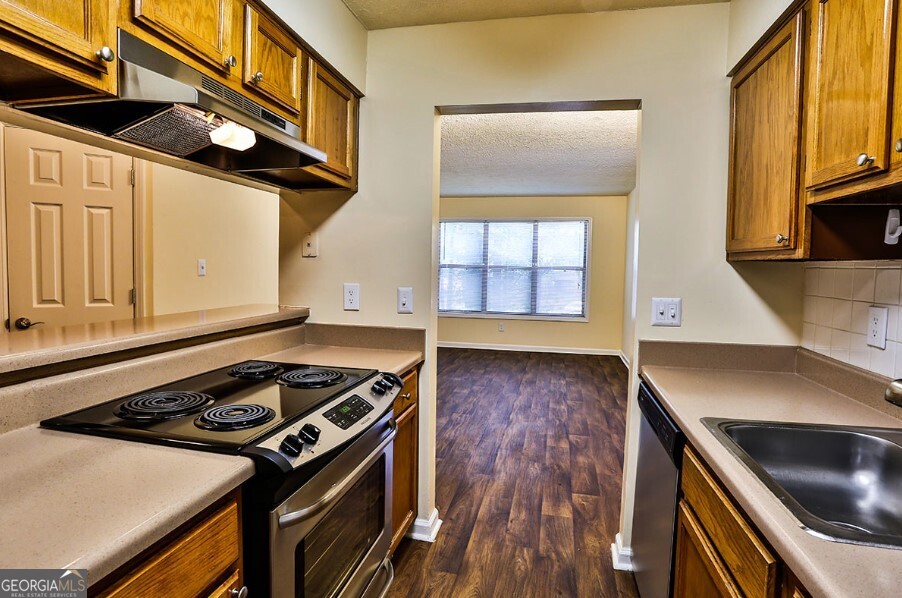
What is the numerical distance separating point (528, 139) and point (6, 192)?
3350mm

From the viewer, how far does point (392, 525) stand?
6.02 ft

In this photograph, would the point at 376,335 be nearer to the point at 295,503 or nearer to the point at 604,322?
the point at 295,503

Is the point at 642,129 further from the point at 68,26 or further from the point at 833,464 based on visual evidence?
the point at 68,26

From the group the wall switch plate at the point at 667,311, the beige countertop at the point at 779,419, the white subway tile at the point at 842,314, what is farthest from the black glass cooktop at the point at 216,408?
the white subway tile at the point at 842,314

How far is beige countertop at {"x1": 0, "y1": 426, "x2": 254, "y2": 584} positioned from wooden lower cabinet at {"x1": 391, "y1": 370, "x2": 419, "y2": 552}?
969 mm

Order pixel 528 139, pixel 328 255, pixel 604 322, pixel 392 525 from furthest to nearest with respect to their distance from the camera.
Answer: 1. pixel 604 322
2. pixel 528 139
3. pixel 328 255
4. pixel 392 525

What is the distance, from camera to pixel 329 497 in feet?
3.70

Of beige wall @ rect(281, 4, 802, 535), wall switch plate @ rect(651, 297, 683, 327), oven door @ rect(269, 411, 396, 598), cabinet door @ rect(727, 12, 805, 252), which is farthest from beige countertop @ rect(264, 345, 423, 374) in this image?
cabinet door @ rect(727, 12, 805, 252)

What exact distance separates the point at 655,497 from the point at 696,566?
0.39m

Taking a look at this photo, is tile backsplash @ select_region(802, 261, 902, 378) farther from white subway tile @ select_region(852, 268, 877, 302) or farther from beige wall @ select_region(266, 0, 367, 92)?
beige wall @ select_region(266, 0, 367, 92)

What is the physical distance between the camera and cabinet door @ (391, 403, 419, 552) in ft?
6.15

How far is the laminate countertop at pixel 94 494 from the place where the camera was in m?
0.62

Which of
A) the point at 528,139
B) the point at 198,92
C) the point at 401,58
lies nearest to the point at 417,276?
the point at 401,58

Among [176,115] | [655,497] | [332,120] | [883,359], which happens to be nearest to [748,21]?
[883,359]
